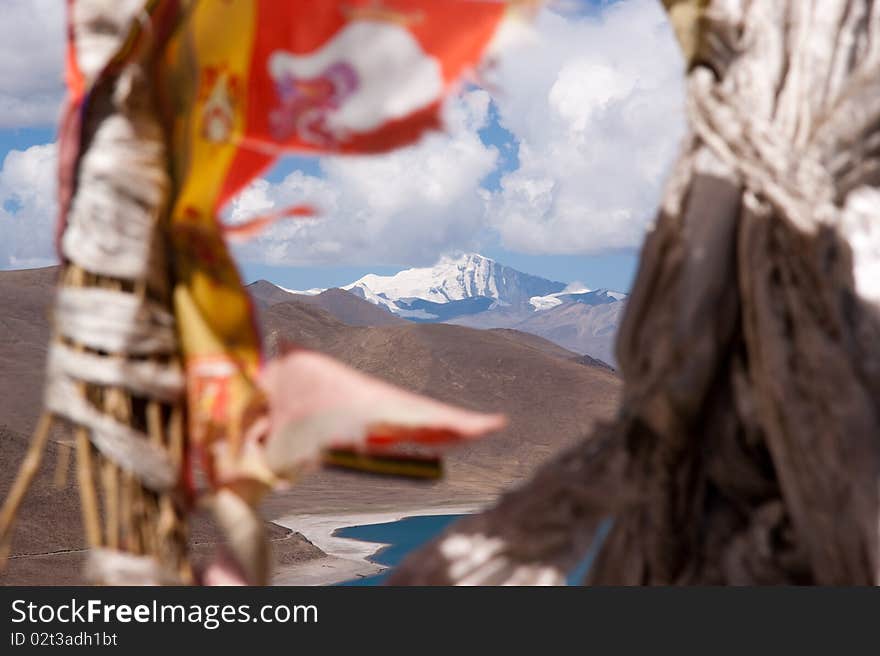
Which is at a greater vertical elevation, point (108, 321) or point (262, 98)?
point (262, 98)

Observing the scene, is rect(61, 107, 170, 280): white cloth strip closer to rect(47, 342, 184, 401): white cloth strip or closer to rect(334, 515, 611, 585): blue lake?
rect(47, 342, 184, 401): white cloth strip

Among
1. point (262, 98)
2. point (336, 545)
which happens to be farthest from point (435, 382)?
point (262, 98)

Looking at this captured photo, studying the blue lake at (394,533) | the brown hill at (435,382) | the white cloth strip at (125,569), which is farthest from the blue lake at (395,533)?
the white cloth strip at (125,569)

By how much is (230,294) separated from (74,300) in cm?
11

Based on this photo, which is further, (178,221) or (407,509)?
(407,509)

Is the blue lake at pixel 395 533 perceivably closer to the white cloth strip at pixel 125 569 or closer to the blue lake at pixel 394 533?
the blue lake at pixel 394 533

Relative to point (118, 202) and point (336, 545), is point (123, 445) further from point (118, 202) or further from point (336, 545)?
point (336, 545)

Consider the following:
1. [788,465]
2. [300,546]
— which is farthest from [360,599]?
[300,546]

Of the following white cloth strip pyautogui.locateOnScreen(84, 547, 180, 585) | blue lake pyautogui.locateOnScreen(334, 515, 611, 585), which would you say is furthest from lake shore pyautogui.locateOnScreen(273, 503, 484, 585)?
white cloth strip pyautogui.locateOnScreen(84, 547, 180, 585)

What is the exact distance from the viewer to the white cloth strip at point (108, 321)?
67 cm

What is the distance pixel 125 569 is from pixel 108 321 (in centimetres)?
18

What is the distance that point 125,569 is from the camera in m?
0.67

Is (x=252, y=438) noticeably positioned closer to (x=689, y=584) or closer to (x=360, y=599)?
(x=360, y=599)

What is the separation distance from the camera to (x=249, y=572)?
2.25 ft
